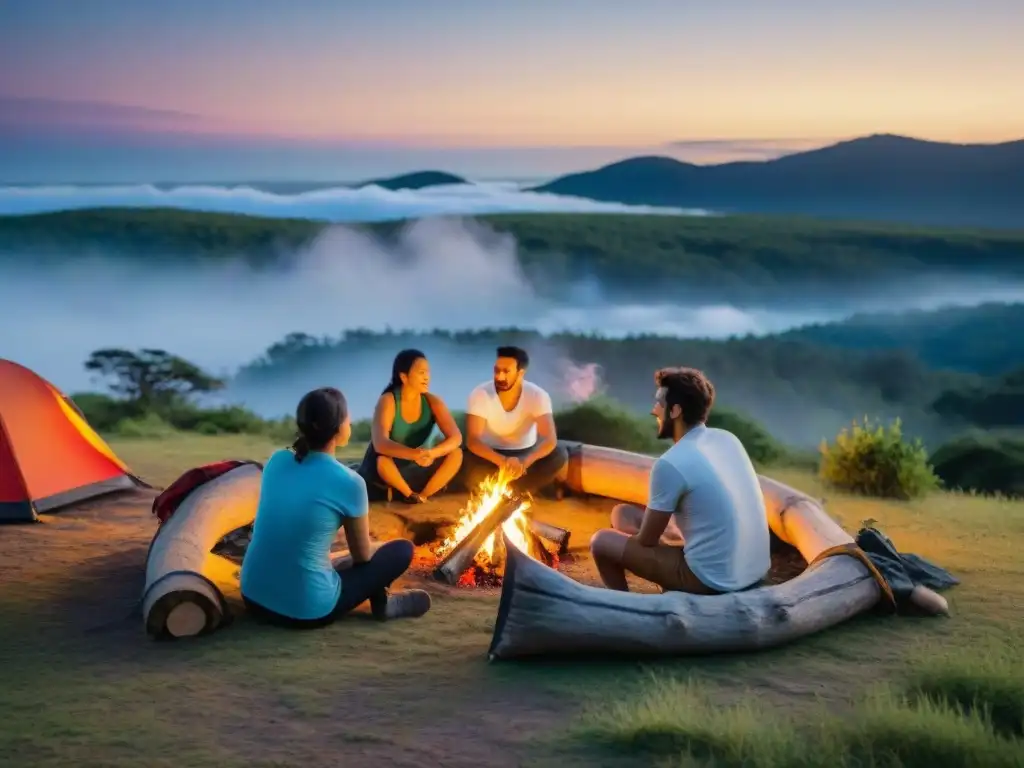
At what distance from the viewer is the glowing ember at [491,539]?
6.87 meters

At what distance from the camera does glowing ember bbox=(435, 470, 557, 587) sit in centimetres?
687

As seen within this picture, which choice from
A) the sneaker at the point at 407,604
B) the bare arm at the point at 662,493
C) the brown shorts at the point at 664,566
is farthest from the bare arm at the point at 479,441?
the bare arm at the point at 662,493

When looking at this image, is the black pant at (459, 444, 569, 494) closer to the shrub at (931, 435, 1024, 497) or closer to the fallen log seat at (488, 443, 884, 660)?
the fallen log seat at (488, 443, 884, 660)

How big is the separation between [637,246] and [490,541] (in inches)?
747

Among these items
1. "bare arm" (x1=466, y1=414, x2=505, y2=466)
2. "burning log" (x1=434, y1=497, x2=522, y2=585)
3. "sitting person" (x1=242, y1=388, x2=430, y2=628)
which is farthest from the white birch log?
"bare arm" (x1=466, y1=414, x2=505, y2=466)

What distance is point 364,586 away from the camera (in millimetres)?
5586

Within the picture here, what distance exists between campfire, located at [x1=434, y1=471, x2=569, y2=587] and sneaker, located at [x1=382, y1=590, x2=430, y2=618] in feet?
2.43

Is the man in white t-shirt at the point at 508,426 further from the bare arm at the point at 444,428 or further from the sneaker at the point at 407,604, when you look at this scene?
the sneaker at the point at 407,604

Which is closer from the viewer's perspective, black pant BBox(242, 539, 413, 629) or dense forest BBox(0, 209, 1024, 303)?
black pant BBox(242, 539, 413, 629)

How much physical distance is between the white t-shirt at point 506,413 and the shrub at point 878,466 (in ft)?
11.0

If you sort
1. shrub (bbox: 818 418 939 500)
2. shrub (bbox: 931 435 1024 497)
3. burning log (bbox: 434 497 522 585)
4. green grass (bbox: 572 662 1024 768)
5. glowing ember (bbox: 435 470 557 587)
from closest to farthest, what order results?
1. green grass (bbox: 572 662 1024 768)
2. burning log (bbox: 434 497 522 585)
3. glowing ember (bbox: 435 470 557 587)
4. shrub (bbox: 818 418 939 500)
5. shrub (bbox: 931 435 1024 497)

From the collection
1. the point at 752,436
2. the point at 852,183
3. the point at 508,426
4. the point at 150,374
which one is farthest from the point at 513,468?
the point at 852,183

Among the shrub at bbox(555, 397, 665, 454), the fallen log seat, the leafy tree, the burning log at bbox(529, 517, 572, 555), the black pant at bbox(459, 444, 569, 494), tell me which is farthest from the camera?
the leafy tree

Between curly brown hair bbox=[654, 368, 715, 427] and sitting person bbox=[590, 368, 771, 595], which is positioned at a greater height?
curly brown hair bbox=[654, 368, 715, 427]
